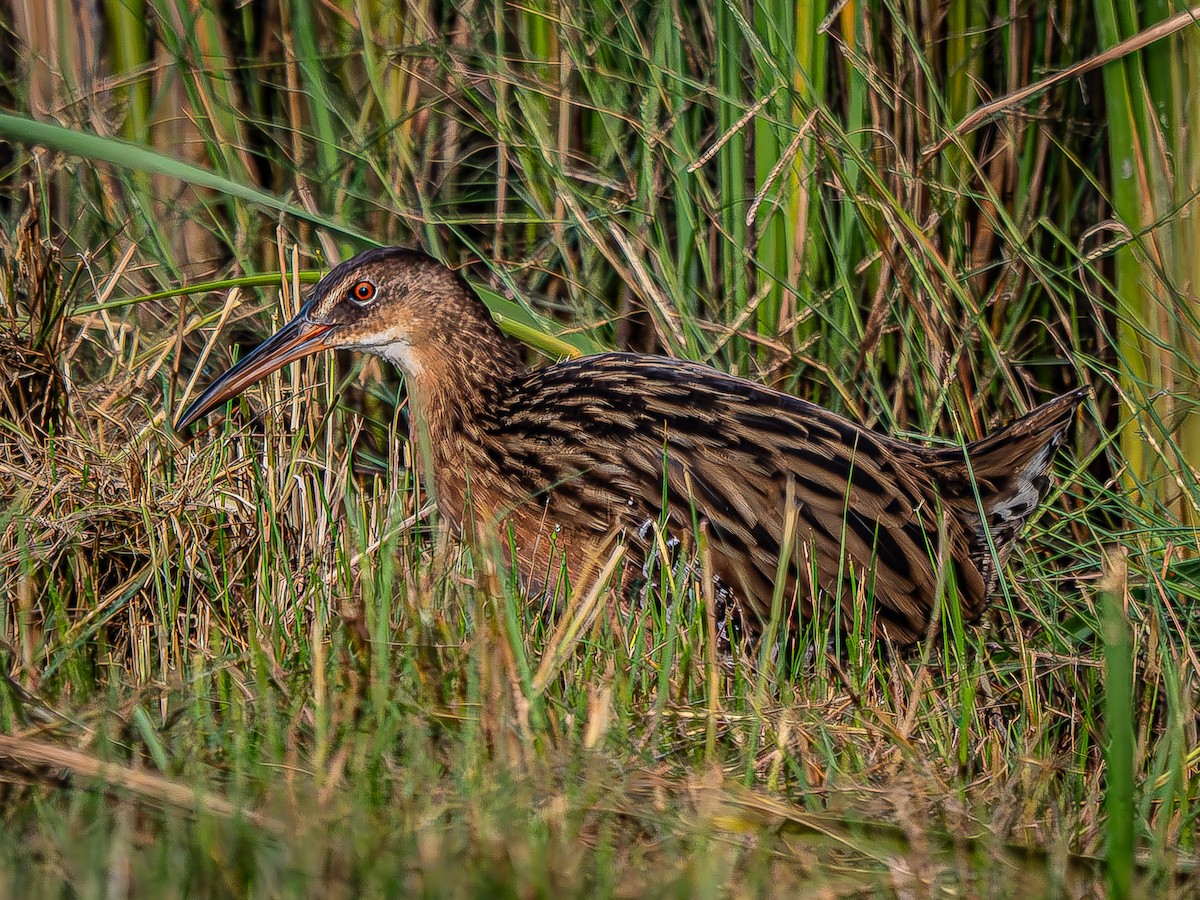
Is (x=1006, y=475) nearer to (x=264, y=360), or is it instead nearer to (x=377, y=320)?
(x=377, y=320)

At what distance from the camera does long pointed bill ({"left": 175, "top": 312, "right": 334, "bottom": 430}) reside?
3898 mm

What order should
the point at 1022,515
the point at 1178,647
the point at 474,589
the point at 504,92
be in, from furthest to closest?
the point at 504,92, the point at 1022,515, the point at 1178,647, the point at 474,589

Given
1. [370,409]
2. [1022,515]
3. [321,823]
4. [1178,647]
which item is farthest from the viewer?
[370,409]

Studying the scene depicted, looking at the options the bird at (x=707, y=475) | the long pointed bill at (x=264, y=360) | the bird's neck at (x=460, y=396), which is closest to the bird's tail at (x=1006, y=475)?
the bird at (x=707, y=475)

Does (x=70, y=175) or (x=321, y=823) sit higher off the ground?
(x=70, y=175)

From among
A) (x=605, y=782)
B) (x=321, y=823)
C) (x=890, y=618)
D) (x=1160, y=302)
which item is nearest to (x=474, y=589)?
(x=605, y=782)

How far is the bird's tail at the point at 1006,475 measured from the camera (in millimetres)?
3770

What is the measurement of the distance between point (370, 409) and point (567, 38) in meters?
1.29

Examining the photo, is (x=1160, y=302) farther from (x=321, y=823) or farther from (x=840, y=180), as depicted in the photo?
(x=321, y=823)

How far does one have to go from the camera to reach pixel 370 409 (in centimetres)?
484

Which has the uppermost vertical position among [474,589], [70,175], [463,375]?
[70,175]

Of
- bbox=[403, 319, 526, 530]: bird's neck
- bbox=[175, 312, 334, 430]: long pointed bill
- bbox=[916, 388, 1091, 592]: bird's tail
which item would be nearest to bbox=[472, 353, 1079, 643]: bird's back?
bbox=[916, 388, 1091, 592]: bird's tail

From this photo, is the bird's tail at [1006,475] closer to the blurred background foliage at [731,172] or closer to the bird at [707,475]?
the bird at [707,475]

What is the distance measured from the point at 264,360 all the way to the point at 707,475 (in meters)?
1.17
